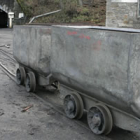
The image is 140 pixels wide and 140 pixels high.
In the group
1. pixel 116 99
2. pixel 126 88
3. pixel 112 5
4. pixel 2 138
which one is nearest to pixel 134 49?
pixel 126 88

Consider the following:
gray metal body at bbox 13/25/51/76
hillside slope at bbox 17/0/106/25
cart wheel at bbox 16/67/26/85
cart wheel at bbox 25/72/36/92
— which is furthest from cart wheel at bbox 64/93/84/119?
hillside slope at bbox 17/0/106/25

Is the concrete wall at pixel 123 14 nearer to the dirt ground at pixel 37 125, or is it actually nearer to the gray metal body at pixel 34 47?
the gray metal body at pixel 34 47

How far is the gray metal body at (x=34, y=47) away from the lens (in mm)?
8055

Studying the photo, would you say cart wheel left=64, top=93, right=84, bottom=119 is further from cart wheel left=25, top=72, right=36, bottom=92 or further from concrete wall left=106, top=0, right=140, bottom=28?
concrete wall left=106, top=0, right=140, bottom=28

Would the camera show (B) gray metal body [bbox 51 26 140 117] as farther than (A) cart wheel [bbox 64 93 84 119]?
No

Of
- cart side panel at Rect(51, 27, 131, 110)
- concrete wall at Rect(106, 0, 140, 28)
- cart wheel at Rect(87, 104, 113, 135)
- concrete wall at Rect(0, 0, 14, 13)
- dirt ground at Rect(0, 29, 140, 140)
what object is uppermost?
concrete wall at Rect(0, 0, 14, 13)

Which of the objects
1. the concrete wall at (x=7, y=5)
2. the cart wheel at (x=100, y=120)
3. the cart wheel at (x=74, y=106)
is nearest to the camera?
the cart wheel at (x=100, y=120)

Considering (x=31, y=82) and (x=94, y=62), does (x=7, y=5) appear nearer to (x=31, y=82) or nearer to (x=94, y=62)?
(x=31, y=82)

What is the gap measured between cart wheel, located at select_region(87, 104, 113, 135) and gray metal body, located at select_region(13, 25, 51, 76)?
7.31ft

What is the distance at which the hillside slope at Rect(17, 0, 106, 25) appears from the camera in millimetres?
26641

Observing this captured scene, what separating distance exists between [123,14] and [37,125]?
10249mm

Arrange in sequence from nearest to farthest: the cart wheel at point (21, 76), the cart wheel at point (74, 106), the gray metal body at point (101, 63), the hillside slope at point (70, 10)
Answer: the gray metal body at point (101, 63) → the cart wheel at point (74, 106) → the cart wheel at point (21, 76) → the hillside slope at point (70, 10)

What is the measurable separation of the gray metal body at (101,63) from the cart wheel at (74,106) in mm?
243

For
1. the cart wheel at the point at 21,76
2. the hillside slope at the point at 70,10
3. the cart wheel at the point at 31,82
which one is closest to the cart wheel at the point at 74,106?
the cart wheel at the point at 31,82
